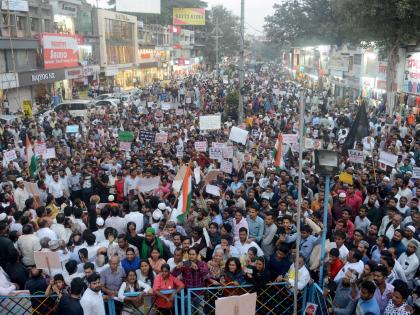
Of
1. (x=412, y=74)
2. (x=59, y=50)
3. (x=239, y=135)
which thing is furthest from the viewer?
(x=59, y=50)

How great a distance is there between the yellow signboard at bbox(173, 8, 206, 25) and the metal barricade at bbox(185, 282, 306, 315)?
64.1 meters

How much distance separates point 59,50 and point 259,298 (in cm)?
3134

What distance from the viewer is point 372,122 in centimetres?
1952

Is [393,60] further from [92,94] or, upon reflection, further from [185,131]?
[92,94]

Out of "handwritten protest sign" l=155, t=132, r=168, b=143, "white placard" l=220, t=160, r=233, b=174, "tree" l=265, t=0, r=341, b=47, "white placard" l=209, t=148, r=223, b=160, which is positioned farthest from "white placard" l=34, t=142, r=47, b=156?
"tree" l=265, t=0, r=341, b=47

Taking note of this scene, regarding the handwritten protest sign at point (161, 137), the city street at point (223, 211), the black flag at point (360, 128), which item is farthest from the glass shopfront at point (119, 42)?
the black flag at point (360, 128)

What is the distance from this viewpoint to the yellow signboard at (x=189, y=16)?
2635 inches

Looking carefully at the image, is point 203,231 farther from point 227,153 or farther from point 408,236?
point 227,153

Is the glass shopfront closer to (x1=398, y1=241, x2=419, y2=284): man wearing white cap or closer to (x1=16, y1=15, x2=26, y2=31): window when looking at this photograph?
(x1=16, y1=15, x2=26, y2=31): window

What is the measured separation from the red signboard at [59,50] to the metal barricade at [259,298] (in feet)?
95.7

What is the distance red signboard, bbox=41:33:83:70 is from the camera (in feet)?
105

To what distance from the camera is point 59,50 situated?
3384 cm

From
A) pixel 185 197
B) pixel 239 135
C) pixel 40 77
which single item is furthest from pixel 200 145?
pixel 40 77

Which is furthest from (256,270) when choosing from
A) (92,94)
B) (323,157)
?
(92,94)
